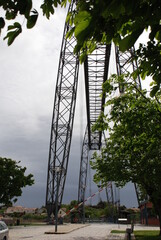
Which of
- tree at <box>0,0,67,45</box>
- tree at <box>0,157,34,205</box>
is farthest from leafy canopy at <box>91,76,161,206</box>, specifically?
tree at <box>0,157,34,205</box>

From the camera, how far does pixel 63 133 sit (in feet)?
116

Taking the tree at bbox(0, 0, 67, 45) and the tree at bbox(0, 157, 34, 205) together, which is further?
the tree at bbox(0, 157, 34, 205)

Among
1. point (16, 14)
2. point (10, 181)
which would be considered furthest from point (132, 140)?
point (10, 181)

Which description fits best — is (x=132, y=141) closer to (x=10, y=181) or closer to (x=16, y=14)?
(x=16, y=14)

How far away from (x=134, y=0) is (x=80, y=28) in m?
0.49

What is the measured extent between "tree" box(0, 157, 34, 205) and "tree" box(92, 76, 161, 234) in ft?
57.3

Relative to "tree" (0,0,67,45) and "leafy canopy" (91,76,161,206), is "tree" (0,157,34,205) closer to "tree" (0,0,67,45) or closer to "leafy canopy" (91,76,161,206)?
"leafy canopy" (91,76,161,206)

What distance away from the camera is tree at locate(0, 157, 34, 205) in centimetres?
3381

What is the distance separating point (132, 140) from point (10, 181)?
25.1 m

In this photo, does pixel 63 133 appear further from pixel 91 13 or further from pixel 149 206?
pixel 91 13

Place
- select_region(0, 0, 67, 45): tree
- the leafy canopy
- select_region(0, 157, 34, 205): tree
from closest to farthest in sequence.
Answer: select_region(0, 0, 67, 45): tree < the leafy canopy < select_region(0, 157, 34, 205): tree

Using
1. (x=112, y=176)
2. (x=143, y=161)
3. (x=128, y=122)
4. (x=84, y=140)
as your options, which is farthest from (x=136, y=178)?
(x=84, y=140)

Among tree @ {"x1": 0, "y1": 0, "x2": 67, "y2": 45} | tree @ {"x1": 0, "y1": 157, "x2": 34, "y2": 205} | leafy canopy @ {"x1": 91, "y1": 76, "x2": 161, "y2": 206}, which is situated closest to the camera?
tree @ {"x1": 0, "y1": 0, "x2": 67, "y2": 45}

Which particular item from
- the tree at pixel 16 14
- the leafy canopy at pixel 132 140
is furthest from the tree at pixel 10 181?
the tree at pixel 16 14
